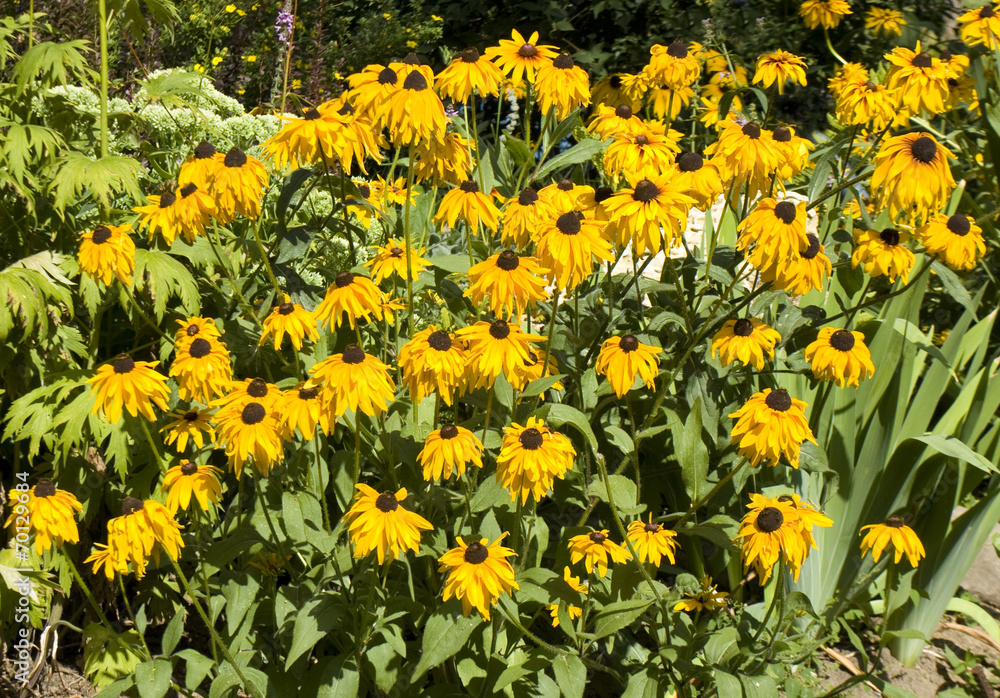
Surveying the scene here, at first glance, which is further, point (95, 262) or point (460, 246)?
point (460, 246)

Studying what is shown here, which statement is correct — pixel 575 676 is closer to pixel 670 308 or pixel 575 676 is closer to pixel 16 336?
pixel 670 308

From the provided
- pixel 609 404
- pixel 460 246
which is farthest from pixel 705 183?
pixel 460 246

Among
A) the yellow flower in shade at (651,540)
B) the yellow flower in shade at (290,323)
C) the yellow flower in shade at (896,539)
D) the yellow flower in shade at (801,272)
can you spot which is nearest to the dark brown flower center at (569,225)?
the yellow flower in shade at (801,272)

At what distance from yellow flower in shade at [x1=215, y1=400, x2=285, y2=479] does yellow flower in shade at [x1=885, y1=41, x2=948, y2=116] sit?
5.90 feet

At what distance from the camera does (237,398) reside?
1707 millimetres

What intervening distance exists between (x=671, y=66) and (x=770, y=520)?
56.1 inches

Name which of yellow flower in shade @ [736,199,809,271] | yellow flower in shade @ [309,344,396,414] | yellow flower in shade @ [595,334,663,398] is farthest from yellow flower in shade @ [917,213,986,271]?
yellow flower in shade @ [309,344,396,414]

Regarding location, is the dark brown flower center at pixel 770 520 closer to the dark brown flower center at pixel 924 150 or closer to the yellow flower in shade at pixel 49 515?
the dark brown flower center at pixel 924 150

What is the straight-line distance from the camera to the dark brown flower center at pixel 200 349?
178cm

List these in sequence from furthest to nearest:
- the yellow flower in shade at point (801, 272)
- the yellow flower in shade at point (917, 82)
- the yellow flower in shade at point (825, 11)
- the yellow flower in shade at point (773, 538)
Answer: the yellow flower in shade at point (825, 11) < the yellow flower in shade at point (917, 82) < the yellow flower in shade at point (801, 272) < the yellow flower in shade at point (773, 538)

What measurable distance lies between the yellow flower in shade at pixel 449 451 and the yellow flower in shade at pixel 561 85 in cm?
93

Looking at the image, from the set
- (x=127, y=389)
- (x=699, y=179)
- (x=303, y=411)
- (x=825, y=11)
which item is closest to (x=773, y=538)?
(x=699, y=179)

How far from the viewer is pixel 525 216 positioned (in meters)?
1.94

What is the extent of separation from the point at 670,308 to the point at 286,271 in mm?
1013
